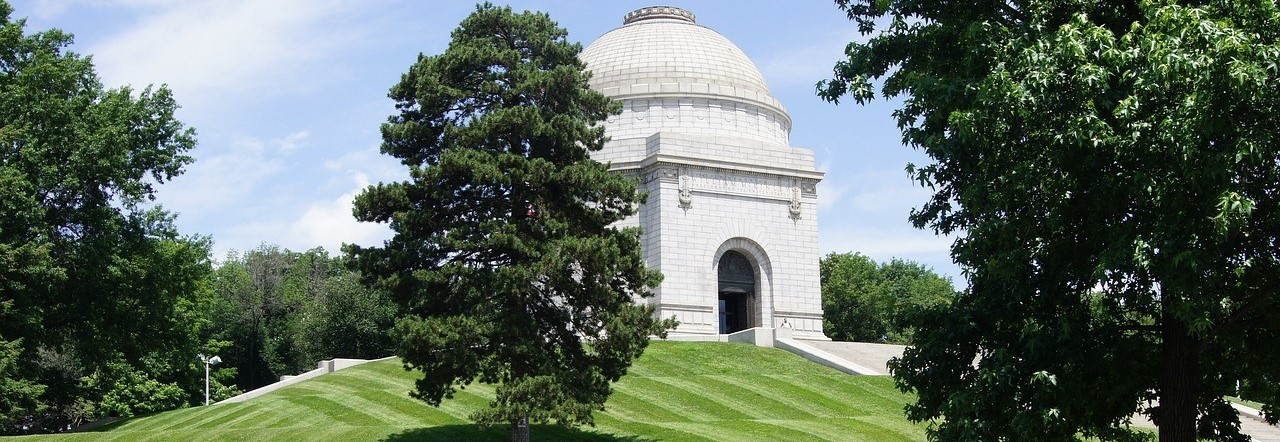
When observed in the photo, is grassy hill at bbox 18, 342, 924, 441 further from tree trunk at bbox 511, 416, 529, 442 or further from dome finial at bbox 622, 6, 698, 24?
dome finial at bbox 622, 6, 698, 24

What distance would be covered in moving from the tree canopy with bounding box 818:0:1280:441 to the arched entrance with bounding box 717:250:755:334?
106ft

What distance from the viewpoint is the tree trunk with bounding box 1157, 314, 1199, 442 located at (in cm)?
1577

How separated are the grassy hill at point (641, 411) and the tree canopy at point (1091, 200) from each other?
11701 mm

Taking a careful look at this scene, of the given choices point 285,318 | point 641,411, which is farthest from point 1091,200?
point 285,318

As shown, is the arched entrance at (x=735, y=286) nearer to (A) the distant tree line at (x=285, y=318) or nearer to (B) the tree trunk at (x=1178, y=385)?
(A) the distant tree line at (x=285, y=318)

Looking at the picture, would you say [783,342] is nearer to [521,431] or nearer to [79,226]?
[521,431]

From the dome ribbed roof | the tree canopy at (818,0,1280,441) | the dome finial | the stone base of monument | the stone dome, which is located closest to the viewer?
the tree canopy at (818,0,1280,441)

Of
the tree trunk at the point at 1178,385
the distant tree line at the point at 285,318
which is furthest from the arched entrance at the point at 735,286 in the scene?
the tree trunk at the point at 1178,385

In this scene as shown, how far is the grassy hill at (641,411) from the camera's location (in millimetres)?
28266

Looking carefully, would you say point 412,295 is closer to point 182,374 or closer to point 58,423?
point 58,423

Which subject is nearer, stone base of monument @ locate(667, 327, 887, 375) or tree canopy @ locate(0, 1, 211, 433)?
tree canopy @ locate(0, 1, 211, 433)

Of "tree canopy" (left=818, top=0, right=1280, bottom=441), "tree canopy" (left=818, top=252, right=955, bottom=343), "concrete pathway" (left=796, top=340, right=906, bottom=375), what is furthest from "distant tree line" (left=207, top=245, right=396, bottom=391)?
"tree canopy" (left=818, top=0, right=1280, bottom=441)

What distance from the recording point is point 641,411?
1236 inches

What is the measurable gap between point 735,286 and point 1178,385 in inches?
1360
